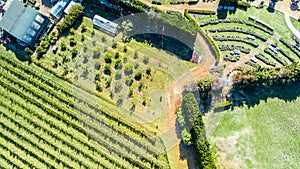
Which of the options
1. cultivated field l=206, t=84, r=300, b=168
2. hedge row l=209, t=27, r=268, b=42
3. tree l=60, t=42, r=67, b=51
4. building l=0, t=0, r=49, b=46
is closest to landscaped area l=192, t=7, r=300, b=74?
hedge row l=209, t=27, r=268, b=42

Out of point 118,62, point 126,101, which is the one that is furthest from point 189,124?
point 118,62

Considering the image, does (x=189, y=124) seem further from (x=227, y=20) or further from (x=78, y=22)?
(x=78, y=22)

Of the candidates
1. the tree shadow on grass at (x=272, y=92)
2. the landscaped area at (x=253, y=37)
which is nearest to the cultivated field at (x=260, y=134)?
the tree shadow on grass at (x=272, y=92)

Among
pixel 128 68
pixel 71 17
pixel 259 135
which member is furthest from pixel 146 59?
pixel 259 135

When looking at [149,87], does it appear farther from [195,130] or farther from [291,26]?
[291,26]

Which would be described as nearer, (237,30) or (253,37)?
(253,37)

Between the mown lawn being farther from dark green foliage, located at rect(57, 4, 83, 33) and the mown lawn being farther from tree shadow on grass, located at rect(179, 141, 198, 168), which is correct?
dark green foliage, located at rect(57, 4, 83, 33)
